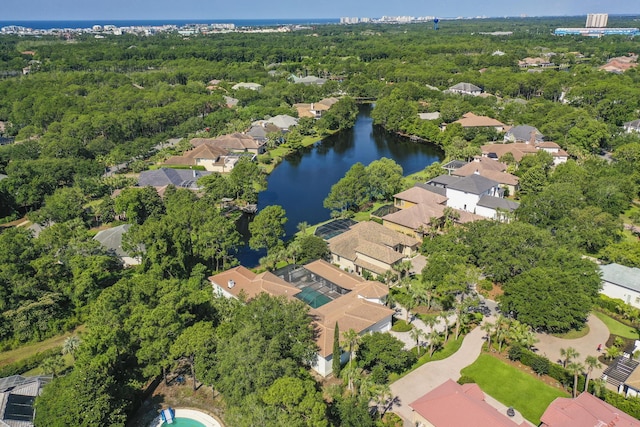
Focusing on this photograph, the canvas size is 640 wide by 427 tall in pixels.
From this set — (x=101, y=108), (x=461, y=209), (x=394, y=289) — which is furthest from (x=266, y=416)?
(x=101, y=108)

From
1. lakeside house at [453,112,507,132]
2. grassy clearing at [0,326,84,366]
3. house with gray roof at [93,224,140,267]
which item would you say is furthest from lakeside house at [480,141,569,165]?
grassy clearing at [0,326,84,366]

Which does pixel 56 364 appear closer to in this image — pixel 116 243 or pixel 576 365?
pixel 116 243

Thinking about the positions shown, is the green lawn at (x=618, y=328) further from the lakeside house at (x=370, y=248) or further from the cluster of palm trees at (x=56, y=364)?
the cluster of palm trees at (x=56, y=364)

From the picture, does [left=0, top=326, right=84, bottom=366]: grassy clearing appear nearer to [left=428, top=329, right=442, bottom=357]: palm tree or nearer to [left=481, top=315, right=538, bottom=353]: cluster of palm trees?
[left=428, top=329, right=442, bottom=357]: palm tree

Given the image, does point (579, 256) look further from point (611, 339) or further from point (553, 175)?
point (553, 175)

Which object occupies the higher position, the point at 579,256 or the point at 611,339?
the point at 579,256

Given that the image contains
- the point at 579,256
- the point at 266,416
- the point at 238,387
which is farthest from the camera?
the point at 579,256
